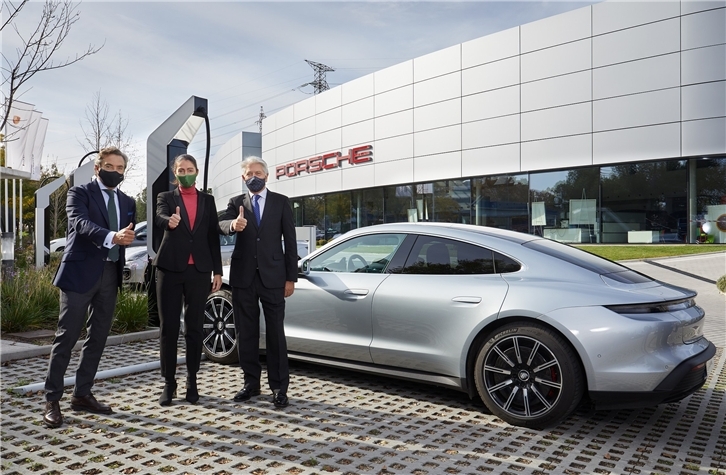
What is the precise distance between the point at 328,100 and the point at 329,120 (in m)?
1.16

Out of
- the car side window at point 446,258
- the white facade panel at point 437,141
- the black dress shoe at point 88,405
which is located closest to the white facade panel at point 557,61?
the white facade panel at point 437,141

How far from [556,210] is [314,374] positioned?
1940 cm

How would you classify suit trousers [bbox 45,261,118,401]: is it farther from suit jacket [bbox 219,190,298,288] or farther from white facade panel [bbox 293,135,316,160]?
white facade panel [bbox 293,135,316,160]

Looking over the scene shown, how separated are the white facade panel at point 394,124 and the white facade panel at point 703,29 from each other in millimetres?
12019

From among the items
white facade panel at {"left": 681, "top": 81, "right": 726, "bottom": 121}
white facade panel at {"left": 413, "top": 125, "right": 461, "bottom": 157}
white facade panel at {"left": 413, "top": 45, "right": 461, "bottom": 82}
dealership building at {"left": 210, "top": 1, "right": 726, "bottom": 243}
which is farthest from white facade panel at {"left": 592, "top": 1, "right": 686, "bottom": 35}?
white facade panel at {"left": 413, "top": 125, "right": 461, "bottom": 157}

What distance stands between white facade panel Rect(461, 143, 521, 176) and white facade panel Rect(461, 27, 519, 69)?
12.4 feet

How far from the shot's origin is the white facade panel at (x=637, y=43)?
19.7 m

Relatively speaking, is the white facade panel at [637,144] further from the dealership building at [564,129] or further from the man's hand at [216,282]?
the man's hand at [216,282]

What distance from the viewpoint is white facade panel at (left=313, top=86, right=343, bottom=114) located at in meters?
32.0

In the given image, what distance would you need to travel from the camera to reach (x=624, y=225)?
70.7 feet

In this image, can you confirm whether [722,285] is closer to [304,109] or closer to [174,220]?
[174,220]

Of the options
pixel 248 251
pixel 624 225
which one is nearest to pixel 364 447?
pixel 248 251

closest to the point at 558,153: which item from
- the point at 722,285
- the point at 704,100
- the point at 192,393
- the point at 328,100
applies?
the point at 704,100

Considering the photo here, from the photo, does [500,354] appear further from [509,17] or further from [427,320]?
[509,17]
